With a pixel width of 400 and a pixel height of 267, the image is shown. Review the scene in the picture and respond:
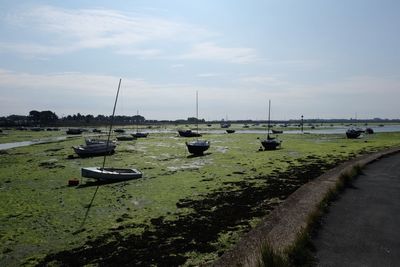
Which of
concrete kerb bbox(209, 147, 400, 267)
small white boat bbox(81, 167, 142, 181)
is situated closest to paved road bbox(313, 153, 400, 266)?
concrete kerb bbox(209, 147, 400, 267)

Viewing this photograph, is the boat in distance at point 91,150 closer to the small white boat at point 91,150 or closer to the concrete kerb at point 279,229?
the small white boat at point 91,150

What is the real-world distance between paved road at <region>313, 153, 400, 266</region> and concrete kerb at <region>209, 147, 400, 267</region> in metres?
0.81

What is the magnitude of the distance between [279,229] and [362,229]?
298 cm

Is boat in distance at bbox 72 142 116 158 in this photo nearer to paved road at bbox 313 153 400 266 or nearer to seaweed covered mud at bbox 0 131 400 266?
seaweed covered mud at bbox 0 131 400 266

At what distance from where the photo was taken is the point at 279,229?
12.8 m

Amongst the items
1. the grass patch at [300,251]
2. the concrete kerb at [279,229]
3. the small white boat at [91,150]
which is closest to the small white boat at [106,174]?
the concrete kerb at [279,229]

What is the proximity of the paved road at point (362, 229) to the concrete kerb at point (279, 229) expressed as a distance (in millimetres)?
807

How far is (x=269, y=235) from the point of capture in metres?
12.1

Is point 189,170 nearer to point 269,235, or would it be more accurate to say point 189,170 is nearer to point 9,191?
point 9,191

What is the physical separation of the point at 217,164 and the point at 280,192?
576 inches

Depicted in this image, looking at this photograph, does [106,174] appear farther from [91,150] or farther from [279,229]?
[91,150]

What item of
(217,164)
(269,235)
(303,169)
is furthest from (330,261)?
(217,164)

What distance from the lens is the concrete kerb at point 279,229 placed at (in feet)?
33.9

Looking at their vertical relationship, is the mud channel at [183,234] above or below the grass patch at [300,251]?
below
